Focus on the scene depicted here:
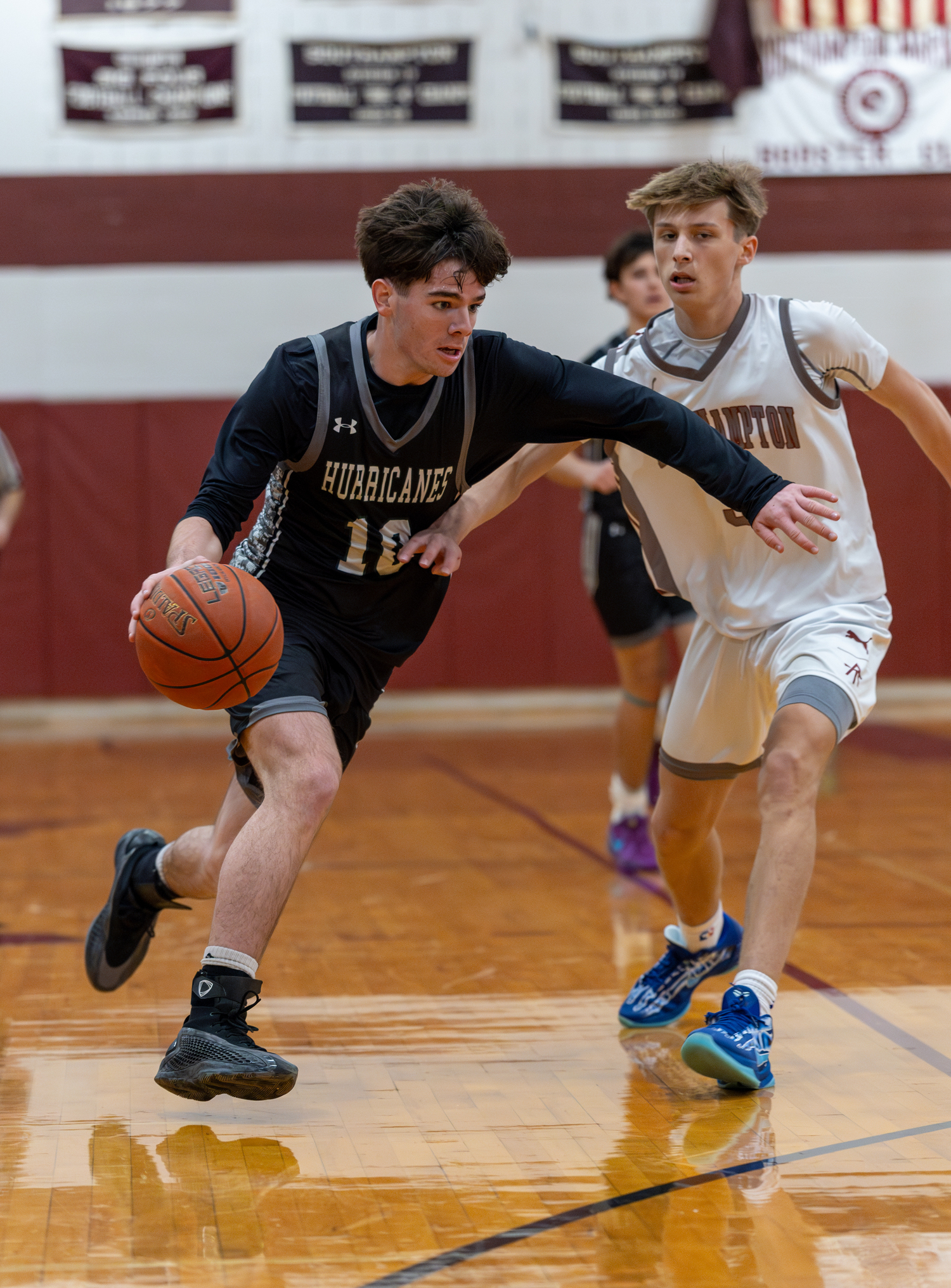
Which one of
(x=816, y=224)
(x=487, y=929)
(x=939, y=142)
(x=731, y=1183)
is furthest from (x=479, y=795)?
(x=939, y=142)

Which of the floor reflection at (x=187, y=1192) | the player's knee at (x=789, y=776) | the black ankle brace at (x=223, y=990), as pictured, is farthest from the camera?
the player's knee at (x=789, y=776)

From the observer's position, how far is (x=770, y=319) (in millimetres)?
3504

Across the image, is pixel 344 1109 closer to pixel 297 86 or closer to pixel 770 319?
pixel 770 319

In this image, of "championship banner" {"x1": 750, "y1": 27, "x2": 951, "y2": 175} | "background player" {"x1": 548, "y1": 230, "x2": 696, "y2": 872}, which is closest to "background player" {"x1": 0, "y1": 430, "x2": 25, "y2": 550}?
"background player" {"x1": 548, "y1": 230, "x2": 696, "y2": 872}

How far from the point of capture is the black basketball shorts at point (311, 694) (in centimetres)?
317

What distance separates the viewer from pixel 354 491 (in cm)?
326

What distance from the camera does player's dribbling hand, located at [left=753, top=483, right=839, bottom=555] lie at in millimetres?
3123

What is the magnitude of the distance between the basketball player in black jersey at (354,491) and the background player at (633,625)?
2.38 m

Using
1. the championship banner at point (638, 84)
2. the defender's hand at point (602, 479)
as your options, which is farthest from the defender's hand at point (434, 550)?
the championship banner at point (638, 84)

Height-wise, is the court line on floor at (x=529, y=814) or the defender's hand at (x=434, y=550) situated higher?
the defender's hand at (x=434, y=550)

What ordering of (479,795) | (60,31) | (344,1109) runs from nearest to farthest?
(344,1109)
(479,795)
(60,31)

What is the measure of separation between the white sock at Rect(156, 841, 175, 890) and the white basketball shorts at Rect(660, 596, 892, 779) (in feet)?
3.86

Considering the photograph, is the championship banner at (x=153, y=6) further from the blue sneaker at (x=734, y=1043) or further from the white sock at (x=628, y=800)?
the blue sneaker at (x=734, y=1043)

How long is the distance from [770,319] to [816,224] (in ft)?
26.8
